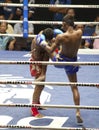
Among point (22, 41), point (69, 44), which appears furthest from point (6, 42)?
point (69, 44)

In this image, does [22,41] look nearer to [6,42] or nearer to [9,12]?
[6,42]

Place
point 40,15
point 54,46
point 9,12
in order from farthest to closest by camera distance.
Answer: point 40,15 → point 9,12 → point 54,46

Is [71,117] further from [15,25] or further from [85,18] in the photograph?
[85,18]

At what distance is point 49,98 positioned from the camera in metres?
5.02

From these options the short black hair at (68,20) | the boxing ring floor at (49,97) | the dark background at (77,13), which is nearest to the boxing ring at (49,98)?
the boxing ring floor at (49,97)

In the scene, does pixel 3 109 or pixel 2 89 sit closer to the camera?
pixel 3 109

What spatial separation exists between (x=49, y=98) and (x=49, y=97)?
36 mm

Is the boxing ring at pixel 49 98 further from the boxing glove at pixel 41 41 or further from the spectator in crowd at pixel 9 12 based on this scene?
the spectator in crowd at pixel 9 12

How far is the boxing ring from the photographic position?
3.28 meters

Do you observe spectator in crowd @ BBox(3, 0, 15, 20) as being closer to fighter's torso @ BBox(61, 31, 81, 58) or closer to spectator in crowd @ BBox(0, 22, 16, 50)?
spectator in crowd @ BBox(0, 22, 16, 50)

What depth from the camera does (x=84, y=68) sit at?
20.9 ft

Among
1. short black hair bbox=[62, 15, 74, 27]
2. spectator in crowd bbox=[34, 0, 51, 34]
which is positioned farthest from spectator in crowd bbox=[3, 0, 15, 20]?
short black hair bbox=[62, 15, 74, 27]

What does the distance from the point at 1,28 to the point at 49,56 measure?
→ 2888 mm

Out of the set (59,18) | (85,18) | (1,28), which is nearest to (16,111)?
(1,28)
